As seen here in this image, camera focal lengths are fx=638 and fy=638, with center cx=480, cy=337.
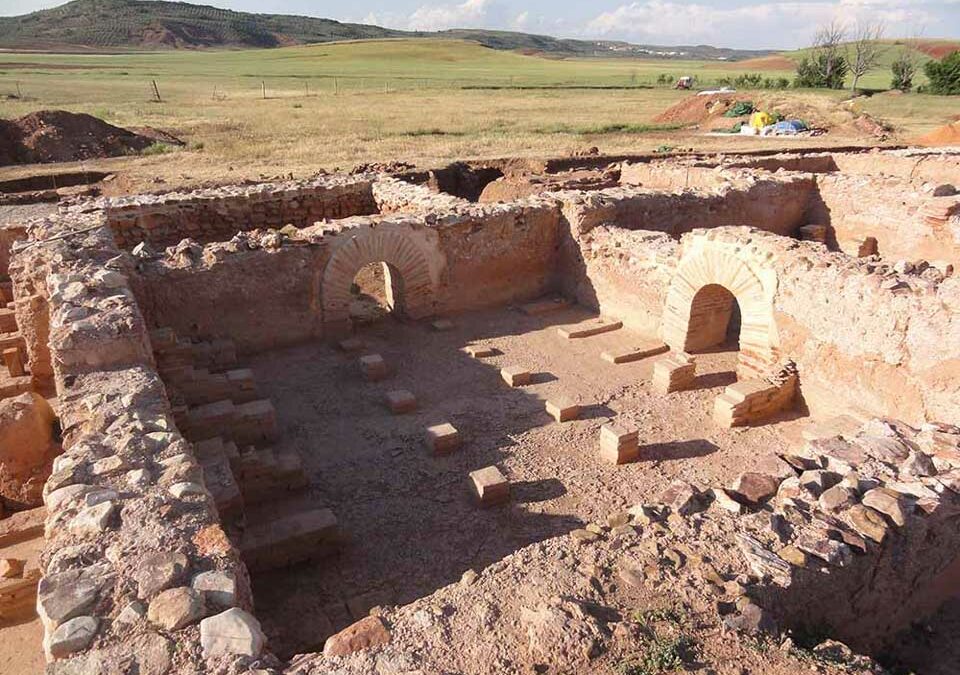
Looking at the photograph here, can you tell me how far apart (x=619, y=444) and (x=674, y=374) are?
180cm

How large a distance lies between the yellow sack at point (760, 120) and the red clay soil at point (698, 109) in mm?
3943

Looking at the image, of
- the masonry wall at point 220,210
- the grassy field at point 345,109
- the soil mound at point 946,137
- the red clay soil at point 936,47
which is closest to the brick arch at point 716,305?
the masonry wall at point 220,210

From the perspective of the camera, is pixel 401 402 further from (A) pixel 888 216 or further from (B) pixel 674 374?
(A) pixel 888 216

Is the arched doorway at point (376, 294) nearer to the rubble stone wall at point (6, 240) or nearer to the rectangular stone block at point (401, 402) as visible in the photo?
the rectangular stone block at point (401, 402)

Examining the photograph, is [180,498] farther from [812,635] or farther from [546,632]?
[812,635]

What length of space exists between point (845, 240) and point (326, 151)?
54.0 ft

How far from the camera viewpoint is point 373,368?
26.6 feet

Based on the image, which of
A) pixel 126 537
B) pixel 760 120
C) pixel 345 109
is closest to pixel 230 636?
pixel 126 537

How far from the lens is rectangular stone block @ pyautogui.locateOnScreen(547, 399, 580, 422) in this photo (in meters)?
7.18

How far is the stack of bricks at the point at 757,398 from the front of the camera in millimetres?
7008

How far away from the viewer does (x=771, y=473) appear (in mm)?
4273

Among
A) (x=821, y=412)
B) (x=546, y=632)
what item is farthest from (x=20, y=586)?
A: (x=821, y=412)

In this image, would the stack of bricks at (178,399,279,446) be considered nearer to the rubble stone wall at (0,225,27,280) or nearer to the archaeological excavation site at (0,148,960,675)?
the archaeological excavation site at (0,148,960,675)

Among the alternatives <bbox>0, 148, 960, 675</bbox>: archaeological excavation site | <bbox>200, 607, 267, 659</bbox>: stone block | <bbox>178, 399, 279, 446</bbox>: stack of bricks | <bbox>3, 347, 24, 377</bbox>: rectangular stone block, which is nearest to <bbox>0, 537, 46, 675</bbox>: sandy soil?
<bbox>0, 148, 960, 675</bbox>: archaeological excavation site
